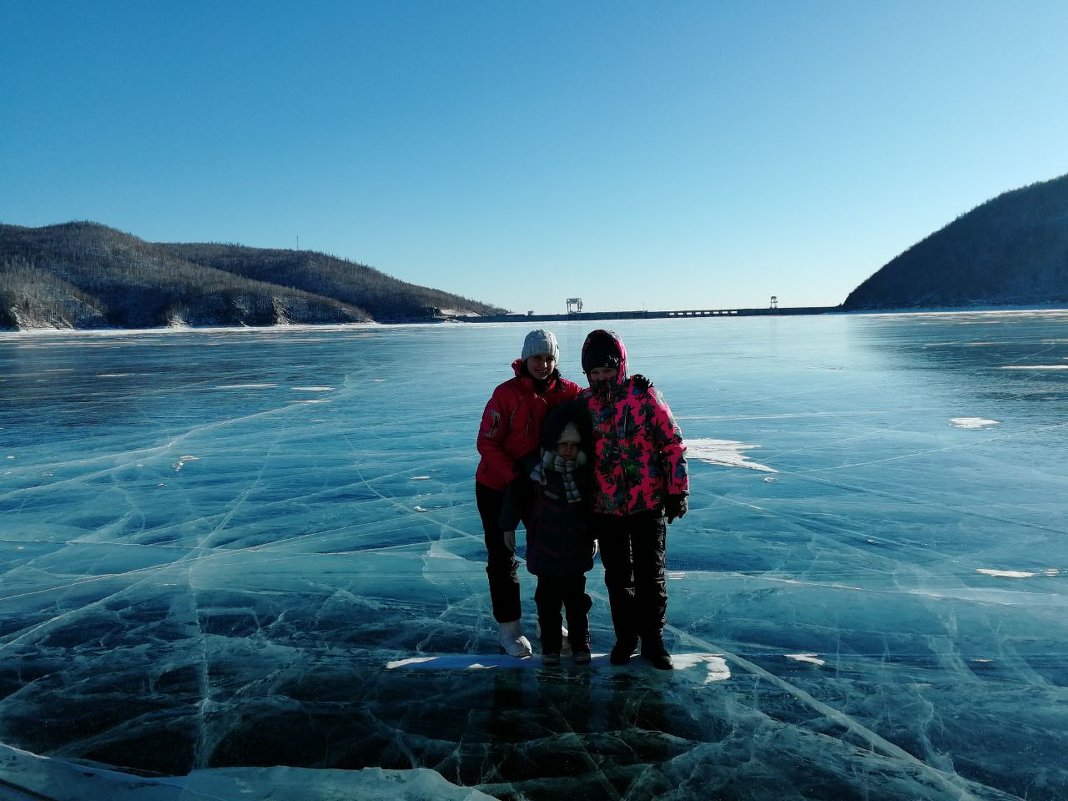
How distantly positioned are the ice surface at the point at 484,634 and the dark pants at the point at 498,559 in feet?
0.82

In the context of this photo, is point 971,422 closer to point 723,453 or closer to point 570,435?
point 723,453

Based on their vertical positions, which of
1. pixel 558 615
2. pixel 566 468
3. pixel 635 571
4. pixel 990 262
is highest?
pixel 990 262

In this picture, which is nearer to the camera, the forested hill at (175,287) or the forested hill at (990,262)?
the forested hill at (990,262)

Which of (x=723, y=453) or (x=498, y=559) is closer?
(x=498, y=559)

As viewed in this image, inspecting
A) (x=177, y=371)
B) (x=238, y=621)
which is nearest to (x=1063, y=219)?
(x=177, y=371)

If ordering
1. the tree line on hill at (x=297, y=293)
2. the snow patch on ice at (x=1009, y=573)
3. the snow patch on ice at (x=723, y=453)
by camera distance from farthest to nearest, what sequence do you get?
the tree line on hill at (x=297, y=293), the snow patch on ice at (x=723, y=453), the snow patch on ice at (x=1009, y=573)

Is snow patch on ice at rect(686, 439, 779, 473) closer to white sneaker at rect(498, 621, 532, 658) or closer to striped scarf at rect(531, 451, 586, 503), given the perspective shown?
white sneaker at rect(498, 621, 532, 658)

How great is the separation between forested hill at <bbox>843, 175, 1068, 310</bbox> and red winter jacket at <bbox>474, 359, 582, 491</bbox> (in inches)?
4118

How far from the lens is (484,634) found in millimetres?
3676

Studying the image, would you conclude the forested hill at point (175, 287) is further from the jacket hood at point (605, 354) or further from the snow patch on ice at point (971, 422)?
the jacket hood at point (605, 354)

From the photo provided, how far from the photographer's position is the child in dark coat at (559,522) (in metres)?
3.05

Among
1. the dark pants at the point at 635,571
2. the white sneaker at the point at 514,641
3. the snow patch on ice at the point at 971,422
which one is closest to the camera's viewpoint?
the dark pants at the point at 635,571

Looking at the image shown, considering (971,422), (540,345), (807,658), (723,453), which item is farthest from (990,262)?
(540,345)

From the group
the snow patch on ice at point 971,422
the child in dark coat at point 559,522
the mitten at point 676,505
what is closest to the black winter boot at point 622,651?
the child in dark coat at point 559,522
